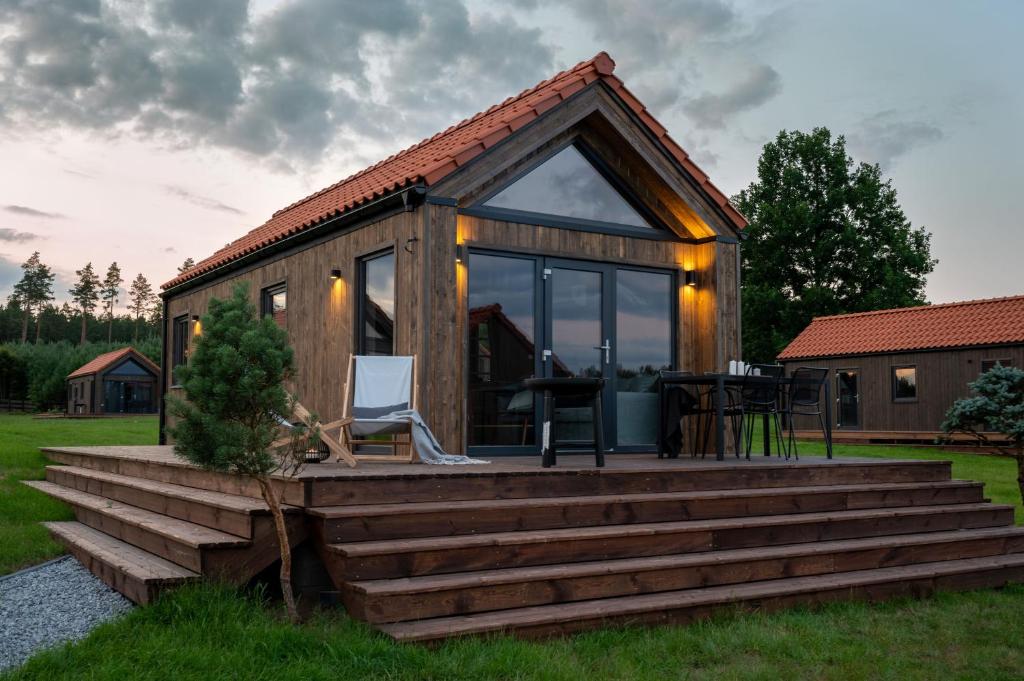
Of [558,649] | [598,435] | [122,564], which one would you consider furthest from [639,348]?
[122,564]

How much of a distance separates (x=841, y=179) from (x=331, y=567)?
3076cm

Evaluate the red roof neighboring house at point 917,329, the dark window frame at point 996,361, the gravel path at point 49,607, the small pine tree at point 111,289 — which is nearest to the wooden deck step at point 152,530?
the gravel path at point 49,607

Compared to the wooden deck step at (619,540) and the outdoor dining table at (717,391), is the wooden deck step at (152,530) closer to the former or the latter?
the wooden deck step at (619,540)

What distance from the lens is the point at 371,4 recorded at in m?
11.2

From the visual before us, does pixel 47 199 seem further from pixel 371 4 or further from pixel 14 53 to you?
pixel 371 4

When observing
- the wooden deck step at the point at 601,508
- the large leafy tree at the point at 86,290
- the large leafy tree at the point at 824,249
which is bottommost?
the wooden deck step at the point at 601,508

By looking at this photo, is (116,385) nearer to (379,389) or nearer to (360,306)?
(360,306)

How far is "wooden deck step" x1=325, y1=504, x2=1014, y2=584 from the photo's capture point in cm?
463

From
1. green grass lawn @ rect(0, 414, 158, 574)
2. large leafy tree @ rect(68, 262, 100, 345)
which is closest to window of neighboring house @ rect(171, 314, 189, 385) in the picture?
green grass lawn @ rect(0, 414, 158, 574)

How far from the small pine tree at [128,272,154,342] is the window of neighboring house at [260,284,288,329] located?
7263cm

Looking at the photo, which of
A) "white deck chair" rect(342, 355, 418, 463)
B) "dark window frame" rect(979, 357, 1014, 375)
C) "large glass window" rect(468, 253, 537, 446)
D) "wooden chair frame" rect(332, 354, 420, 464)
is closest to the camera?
"wooden chair frame" rect(332, 354, 420, 464)

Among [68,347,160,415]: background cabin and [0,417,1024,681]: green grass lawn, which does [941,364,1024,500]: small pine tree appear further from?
[68,347,160,415]: background cabin

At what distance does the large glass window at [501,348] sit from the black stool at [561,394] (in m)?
1.16

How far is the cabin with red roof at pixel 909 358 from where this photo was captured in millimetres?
20156
